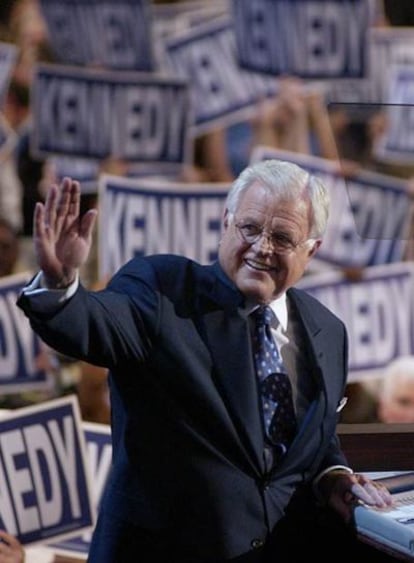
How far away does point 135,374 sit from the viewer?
5.18 feet

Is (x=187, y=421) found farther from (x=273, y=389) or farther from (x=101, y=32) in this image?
(x=101, y=32)

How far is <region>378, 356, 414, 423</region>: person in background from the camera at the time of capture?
3324 millimetres

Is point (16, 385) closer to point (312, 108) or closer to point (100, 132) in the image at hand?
point (100, 132)

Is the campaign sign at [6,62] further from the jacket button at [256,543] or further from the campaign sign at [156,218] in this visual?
the jacket button at [256,543]

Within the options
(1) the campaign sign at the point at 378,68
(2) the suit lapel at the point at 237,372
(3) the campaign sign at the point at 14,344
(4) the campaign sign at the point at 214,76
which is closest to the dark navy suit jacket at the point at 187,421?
(2) the suit lapel at the point at 237,372

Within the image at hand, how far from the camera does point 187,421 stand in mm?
1575

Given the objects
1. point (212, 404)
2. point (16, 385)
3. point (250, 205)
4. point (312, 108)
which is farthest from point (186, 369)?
point (312, 108)

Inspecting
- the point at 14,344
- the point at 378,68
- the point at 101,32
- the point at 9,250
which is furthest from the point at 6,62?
the point at 378,68

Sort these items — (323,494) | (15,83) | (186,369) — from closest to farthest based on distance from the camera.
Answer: (186,369), (323,494), (15,83)

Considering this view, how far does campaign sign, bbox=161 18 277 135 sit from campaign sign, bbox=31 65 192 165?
0.13 feet

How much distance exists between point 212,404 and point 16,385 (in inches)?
64.7

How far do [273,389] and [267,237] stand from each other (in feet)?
0.71

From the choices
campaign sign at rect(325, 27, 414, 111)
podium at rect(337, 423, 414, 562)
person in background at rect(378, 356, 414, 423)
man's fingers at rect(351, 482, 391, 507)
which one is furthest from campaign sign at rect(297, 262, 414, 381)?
man's fingers at rect(351, 482, 391, 507)

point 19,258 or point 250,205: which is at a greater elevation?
point 250,205
